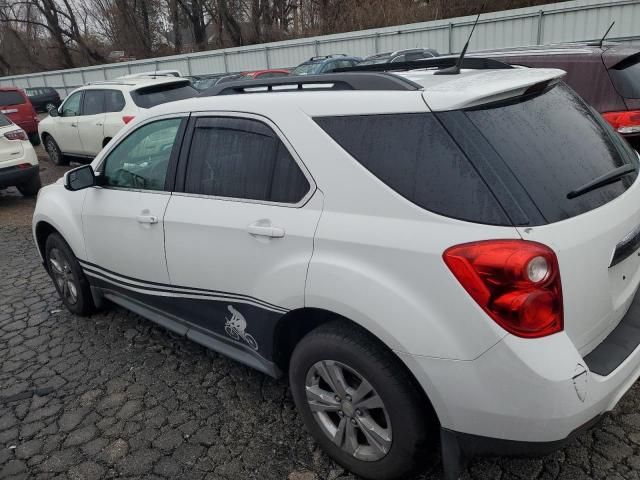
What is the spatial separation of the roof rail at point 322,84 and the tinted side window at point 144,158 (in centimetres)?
34

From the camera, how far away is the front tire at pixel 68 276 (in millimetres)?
3908

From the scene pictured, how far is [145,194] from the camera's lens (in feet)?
10.1

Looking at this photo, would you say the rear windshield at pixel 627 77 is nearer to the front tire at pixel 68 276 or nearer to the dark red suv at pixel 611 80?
the dark red suv at pixel 611 80

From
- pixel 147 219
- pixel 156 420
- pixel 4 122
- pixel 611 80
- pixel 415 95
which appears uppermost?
pixel 415 95

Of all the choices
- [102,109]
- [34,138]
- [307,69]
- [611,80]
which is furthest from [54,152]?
[611,80]

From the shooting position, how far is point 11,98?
1441cm

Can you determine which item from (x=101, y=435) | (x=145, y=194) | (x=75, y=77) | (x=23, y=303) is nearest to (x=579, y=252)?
(x=145, y=194)

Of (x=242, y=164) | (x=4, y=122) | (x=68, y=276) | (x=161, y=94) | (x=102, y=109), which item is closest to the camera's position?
(x=242, y=164)

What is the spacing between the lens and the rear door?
1816 millimetres

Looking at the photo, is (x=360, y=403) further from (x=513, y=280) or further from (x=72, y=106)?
(x=72, y=106)

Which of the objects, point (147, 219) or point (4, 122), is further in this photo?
point (4, 122)

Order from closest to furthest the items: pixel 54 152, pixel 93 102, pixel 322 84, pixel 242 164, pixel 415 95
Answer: pixel 415 95, pixel 322 84, pixel 242 164, pixel 93 102, pixel 54 152

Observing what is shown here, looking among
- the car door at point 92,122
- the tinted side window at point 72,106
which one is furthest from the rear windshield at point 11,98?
the car door at point 92,122

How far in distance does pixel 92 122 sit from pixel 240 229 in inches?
335
